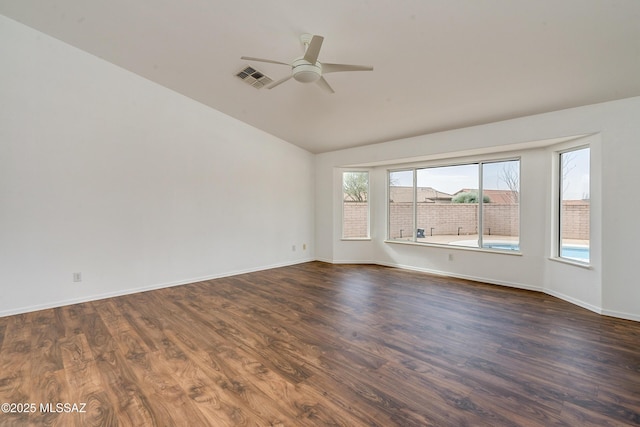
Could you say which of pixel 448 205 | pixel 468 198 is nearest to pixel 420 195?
pixel 448 205

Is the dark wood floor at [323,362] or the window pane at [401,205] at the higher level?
the window pane at [401,205]

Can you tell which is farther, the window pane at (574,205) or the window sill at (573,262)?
the window pane at (574,205)

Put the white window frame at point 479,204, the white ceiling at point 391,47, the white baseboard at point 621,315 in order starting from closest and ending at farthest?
1. the white ceiling at point 391,47
2. the white baseboard at point 621,315
3. the white window frame at point 479,204

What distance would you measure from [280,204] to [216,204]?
1461mm

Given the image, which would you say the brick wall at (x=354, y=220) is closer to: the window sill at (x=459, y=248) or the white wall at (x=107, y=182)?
the window sill at (x=459, y=248)

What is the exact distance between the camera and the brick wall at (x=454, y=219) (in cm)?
405

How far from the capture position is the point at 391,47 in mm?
3000

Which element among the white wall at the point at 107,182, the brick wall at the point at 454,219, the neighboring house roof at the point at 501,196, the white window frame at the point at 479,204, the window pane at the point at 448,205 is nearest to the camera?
the white wall at the point at 107,182

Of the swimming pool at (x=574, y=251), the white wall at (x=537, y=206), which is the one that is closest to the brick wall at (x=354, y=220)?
the white wall at (x=537, y=206)

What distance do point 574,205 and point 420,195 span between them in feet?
7.95

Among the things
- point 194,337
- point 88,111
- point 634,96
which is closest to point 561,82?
point 634,96

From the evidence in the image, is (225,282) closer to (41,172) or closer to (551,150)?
(41,172)

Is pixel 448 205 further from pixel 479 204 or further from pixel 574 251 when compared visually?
pixel 574 251

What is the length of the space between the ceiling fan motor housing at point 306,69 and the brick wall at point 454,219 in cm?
392
